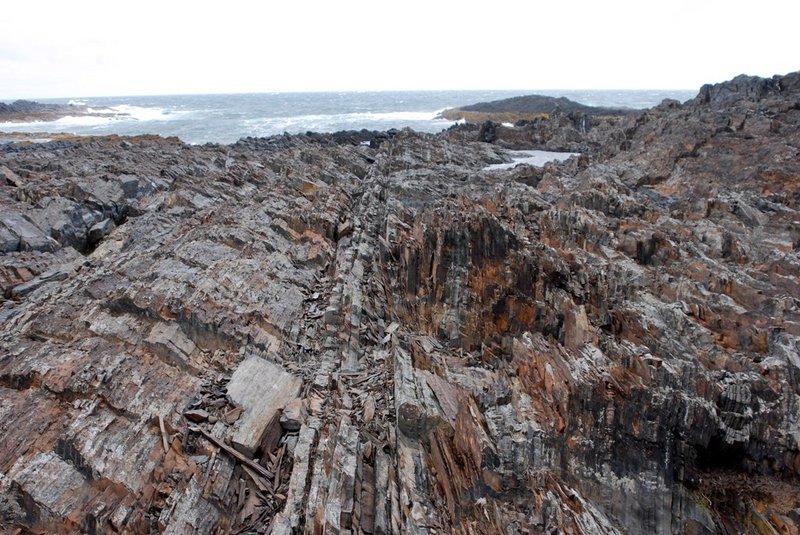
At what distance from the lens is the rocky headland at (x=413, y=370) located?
6434mm

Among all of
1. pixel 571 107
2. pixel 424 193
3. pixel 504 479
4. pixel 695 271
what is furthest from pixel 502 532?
pixel 571 107

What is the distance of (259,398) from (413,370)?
2899 millimetres

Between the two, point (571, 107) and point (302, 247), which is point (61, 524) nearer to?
point (302, 247)

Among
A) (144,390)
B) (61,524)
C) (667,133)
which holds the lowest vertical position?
(61,524)

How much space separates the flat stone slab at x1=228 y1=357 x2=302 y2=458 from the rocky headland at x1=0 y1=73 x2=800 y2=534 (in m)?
0.04

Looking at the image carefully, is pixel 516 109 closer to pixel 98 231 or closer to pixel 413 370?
pixel 98 231

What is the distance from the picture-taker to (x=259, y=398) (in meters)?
8.57

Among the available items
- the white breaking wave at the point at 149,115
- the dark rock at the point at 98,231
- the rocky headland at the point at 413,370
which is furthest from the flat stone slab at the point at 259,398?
the white breaking wave at the point at 149,115

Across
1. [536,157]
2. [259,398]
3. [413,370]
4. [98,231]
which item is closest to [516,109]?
[536,157]

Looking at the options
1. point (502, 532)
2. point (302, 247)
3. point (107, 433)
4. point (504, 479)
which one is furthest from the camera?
point (302, 247)

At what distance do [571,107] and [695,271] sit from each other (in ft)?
267

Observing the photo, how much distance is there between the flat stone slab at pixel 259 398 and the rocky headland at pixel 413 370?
4 cm

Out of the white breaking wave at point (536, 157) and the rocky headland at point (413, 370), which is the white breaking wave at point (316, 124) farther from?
the rocky headland at point (413, 370)

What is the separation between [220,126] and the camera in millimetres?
86812
